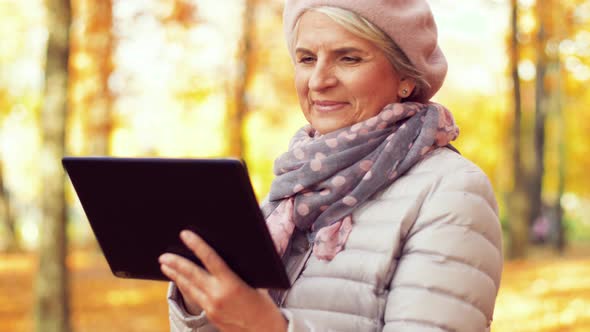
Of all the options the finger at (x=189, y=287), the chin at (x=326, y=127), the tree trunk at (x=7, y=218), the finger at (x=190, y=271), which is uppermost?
the chin at (x=326, y=127)

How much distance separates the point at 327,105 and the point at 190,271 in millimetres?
648

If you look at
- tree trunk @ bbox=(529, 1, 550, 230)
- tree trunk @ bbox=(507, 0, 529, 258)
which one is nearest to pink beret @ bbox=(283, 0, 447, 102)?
tree trunk @ bbox=(507, 0, 529, 258)

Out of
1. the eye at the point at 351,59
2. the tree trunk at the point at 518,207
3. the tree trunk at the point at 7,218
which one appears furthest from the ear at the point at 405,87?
the tree trunk at the point at 7,218

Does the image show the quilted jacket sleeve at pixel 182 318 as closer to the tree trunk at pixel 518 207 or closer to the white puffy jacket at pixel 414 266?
the white puffy jacket at pixel 414 266

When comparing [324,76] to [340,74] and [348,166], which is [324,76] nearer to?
[340,74]

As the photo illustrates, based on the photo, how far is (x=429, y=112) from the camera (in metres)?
2.09

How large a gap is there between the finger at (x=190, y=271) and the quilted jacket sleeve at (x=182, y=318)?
0.25 meters

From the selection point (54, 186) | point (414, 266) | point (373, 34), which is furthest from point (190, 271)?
point (54, 186)

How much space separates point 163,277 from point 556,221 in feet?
66.6

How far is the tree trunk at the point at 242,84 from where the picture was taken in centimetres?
1497

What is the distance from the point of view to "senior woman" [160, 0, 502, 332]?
1.80 m

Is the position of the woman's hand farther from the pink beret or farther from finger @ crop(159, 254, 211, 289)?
the pink beret

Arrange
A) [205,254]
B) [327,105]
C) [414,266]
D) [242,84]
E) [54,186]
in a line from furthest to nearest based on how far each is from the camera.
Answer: [242,84]
[54,186]
[327,105]
[414,266]
[205,254]

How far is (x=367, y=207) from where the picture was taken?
80.5 inches
